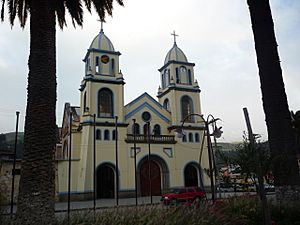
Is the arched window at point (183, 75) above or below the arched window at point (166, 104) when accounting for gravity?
above

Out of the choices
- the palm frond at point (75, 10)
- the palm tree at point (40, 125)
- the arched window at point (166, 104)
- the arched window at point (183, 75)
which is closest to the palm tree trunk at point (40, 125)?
the palm tree at point (40, 125)

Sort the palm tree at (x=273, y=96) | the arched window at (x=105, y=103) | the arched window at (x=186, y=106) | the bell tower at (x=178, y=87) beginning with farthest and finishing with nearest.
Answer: the arched window at (x=186, y=106) < the bell tower at (x=178, y=87) < the arched window at (x=105, y=103) < the palm tree at (x=273, y=96)

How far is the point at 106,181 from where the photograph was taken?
3634 cm

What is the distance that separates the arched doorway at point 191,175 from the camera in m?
39.2

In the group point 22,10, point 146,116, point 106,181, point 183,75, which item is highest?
point 183,75

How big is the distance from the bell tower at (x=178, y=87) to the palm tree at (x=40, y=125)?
3115 cm

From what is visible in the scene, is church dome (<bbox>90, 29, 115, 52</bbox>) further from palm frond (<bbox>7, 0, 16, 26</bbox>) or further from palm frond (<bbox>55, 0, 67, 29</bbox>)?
palm frond (<bbox>55, 0, 67, 29</bbox>)

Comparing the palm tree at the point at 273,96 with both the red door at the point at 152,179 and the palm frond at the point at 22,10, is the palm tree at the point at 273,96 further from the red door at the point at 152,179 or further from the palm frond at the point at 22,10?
the red door at the point at 152,179

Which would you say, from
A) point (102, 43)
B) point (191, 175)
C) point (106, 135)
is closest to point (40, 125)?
point (106, 135)

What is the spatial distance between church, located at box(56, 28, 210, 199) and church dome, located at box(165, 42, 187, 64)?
472 millimetres

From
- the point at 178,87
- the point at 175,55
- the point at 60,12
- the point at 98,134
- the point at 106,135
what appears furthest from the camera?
the point at 175,55

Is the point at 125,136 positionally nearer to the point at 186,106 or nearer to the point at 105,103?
the point at 105,103

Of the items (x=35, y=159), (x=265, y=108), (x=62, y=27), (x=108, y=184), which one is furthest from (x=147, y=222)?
(x=108, y=184)

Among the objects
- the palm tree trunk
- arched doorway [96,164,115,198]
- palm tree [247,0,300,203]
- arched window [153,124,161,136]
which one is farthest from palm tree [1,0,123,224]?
arched window [153,124,161,136]
